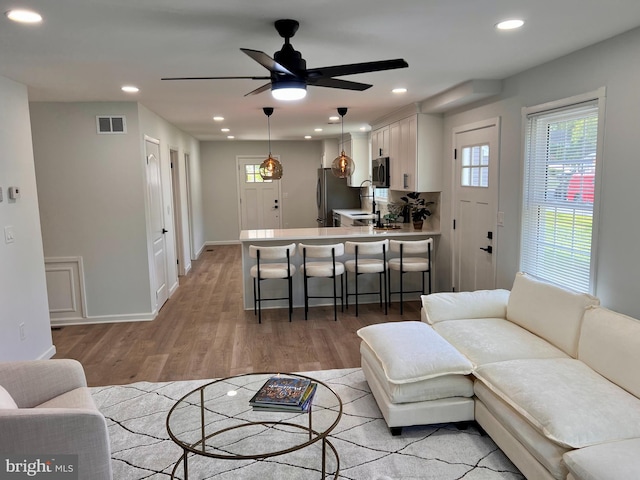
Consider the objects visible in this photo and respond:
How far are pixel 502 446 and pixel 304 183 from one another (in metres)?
8.64

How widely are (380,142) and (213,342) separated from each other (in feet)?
13.2

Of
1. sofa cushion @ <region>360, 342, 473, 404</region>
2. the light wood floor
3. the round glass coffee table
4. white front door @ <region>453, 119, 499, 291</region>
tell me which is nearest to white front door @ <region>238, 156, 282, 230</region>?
the light wood floor

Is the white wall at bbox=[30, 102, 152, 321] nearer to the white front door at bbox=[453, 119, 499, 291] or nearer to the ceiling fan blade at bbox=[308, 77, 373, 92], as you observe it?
the ceiling fan blade at bbox=[308, 77, 373, 92]

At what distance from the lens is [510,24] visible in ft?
8.60

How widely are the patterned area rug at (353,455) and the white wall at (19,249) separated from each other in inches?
47.7

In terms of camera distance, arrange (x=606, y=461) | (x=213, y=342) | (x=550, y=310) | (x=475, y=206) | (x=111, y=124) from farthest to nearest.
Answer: (x=111, y=124) → (x=475, y=206) → (x=213, y=342) → (x=550, y=310) → (x=606, y=461)

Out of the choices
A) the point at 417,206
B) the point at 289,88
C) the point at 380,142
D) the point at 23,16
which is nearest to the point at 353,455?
the point at 289,88

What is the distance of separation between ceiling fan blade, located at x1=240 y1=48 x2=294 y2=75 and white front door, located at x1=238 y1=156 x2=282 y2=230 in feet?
26.7

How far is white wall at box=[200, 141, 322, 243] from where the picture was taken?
1038 centimetres

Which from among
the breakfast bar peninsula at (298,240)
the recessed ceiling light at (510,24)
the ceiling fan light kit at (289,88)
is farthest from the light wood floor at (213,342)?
the recessed ceiling light at (510,24)

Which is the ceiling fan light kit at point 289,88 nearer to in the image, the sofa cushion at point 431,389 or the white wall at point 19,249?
the sofa cushion at point 431,389

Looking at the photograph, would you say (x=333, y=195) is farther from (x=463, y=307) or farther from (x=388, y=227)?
(x=463, y=307)

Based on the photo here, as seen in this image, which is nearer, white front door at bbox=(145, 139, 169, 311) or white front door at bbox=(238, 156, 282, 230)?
white front door at bbox=(145, 139, 169, 311)

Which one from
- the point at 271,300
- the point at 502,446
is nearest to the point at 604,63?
the point at 502,446
